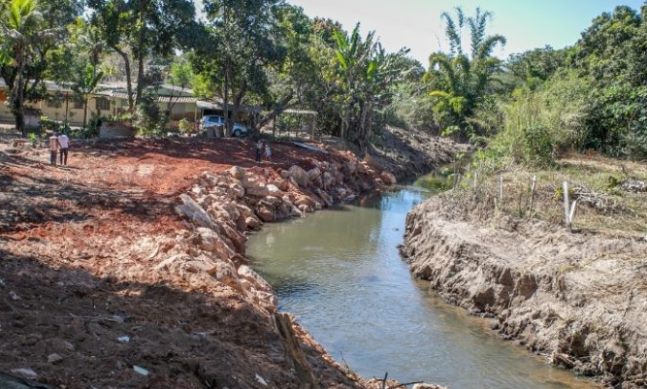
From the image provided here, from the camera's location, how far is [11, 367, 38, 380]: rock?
6293 millimetres

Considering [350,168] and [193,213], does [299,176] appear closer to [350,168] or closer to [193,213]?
[350,168]

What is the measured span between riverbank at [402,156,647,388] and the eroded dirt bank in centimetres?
2

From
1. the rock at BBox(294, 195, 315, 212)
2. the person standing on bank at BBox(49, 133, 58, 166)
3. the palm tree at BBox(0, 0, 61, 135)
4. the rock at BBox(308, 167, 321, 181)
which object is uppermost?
the palm tree at BBox(0, 0, 61, 135)

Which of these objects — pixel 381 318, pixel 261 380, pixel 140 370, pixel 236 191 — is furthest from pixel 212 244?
pixel 236 191

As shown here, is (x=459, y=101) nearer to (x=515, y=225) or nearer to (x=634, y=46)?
(x=634, y=46)

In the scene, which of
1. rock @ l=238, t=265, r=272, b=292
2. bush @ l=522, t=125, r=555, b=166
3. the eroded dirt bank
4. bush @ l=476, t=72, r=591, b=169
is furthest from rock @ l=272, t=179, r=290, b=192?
rock @ l=238, t=265, r=272, b=292

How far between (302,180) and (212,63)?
10.8 m

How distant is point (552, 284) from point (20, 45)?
85.3 ft

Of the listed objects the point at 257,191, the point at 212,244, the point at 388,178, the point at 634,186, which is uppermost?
the point at 634,186

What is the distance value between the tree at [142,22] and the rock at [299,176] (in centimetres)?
924

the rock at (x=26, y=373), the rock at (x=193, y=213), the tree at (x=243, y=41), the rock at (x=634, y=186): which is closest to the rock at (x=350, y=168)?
the tree at (x=243, y=41)

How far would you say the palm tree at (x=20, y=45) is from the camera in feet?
93.0

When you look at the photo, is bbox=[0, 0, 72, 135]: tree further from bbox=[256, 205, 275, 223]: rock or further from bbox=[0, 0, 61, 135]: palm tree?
bbox=[256, 205, 275, 223]: rock

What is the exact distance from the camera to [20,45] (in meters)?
29.6
